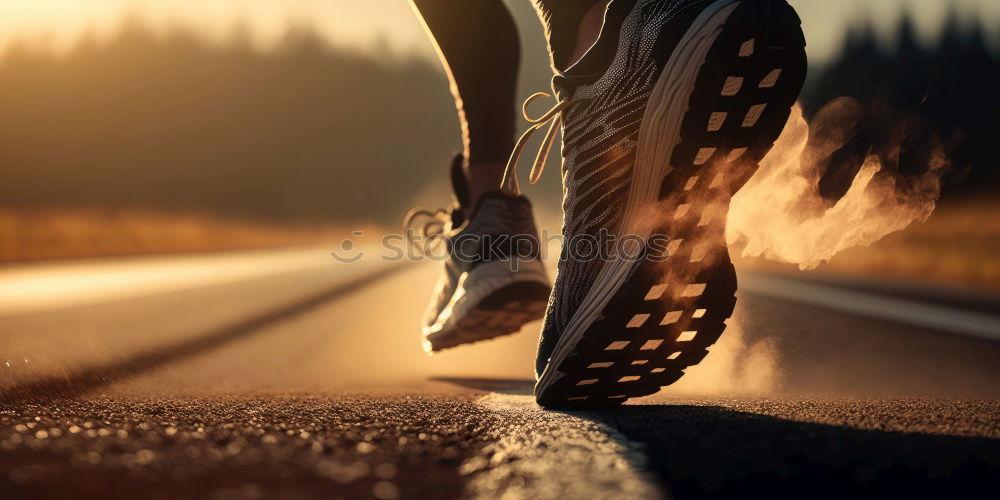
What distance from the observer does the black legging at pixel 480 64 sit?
2.87 metres

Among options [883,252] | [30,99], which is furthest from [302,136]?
[883,252]

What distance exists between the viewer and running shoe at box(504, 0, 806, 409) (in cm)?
164

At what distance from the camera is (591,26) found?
203 cm

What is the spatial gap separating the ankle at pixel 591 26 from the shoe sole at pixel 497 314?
915 millimetres

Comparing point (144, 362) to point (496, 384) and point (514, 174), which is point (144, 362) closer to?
point (496, 384)

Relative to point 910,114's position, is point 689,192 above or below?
below

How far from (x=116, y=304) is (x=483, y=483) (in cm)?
445

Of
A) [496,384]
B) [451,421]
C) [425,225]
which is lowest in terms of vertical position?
[496,384]

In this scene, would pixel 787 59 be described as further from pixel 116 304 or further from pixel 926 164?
pixel 116 304

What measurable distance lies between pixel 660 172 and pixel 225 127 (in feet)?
276

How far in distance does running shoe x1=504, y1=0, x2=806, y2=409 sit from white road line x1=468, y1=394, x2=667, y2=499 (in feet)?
0.65

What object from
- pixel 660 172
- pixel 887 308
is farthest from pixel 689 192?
pixel 887 308

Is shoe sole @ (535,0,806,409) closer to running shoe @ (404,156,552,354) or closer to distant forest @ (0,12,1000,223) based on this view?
running shoe @ (404,156,552,354)

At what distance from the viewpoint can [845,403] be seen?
78.5 inches
